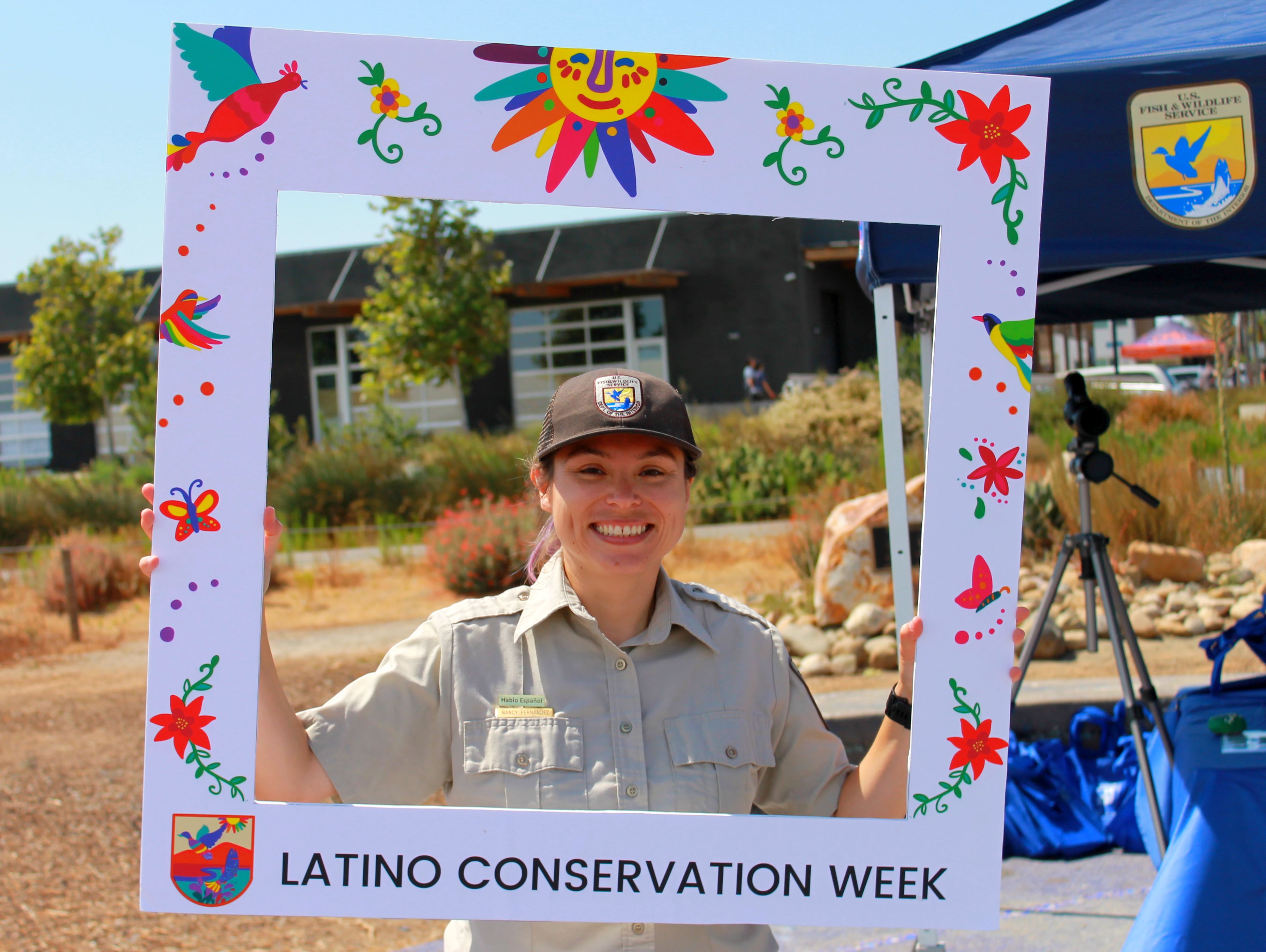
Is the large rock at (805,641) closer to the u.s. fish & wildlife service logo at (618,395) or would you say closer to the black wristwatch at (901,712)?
the black wristwatch at (901,712)

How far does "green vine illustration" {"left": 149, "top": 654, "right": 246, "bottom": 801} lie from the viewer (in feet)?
5.32

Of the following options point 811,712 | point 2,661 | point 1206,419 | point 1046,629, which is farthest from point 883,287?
point 1206,419

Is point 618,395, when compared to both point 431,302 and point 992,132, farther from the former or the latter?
point 431,302

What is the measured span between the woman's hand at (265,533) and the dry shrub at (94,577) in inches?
337

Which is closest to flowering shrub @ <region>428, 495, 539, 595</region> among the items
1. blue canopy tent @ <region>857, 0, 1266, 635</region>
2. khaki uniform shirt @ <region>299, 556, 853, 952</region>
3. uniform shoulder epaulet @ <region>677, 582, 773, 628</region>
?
blue canopy tent @ <region>857, 0, 1266, 635</region>

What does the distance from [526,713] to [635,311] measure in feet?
66.3

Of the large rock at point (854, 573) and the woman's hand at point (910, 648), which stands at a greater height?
the woman's hand at point (910, 648)

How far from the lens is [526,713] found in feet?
5.74

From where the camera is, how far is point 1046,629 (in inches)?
255

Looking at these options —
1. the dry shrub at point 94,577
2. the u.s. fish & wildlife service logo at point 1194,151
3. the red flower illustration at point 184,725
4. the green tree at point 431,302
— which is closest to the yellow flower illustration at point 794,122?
the red flower illustration at point 184,725

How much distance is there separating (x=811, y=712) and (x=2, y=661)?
800 centimetres

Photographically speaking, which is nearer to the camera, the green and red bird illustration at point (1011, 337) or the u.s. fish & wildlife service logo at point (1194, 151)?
the green and red bird illustration at point (1011, 337)

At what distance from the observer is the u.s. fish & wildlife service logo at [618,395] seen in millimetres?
1761

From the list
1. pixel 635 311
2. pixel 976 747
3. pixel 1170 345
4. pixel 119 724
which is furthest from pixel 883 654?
pixel 1170 345
